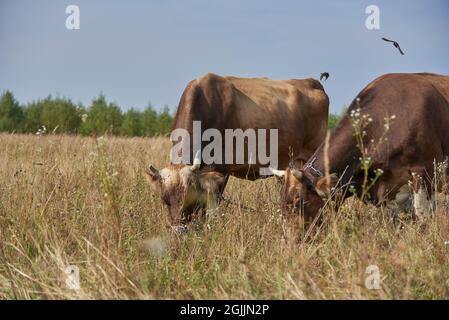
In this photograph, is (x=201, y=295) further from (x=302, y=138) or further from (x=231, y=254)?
(x=302, y=138)

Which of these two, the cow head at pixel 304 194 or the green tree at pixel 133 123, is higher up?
the cow head at pixel 304 194

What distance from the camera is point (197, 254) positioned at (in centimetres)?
438

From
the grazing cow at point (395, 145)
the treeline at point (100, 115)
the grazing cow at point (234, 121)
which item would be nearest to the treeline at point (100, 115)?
the treeline at point (100, 115)

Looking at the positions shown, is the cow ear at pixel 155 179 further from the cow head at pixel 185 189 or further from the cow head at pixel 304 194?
the cow head at pixel 304 194

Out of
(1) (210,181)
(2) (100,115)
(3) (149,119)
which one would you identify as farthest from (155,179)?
(3) (149,119)

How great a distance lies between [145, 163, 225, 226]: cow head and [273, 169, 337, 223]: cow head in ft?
3.06

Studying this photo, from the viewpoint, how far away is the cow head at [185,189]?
5.73 m

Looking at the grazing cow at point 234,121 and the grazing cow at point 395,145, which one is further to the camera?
the grazing cow at point 234,121

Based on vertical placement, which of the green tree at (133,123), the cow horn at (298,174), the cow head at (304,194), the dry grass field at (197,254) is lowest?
the green tree at (133,123)

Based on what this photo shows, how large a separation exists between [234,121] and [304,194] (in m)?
2.71

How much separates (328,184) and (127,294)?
241 centimetres

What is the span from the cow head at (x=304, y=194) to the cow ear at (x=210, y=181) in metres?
1.03

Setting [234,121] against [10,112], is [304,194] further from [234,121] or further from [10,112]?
[10,112]
